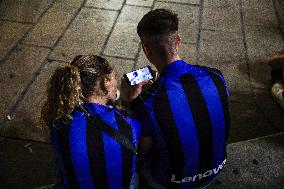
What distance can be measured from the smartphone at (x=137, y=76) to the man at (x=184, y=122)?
0.51 m

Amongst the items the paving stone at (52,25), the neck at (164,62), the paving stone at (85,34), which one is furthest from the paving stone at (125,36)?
the neck at (164,62)

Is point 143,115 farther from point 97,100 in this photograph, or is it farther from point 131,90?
point 131,90

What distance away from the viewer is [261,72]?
4219 mm

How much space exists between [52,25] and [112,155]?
350 cm

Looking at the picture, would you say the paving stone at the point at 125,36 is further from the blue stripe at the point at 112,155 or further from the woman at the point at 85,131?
the blue stripe at the point at 112,155

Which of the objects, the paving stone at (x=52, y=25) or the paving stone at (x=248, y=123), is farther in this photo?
the paving stone at (x=52, y=25)

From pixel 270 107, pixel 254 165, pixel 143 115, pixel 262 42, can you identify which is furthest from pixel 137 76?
pixel 262 42

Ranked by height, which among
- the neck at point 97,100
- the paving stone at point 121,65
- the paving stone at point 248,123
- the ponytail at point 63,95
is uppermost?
the ponytail at point 63,95

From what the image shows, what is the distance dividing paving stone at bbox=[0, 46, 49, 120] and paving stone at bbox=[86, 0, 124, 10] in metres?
1.38

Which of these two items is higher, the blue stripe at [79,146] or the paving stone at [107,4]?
the blue stripe at [79,146]

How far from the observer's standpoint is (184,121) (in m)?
1.92

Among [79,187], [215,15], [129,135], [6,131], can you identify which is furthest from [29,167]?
[215,15]

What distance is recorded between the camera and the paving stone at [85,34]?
14.4 ft

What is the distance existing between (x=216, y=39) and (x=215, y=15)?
0.68 m
